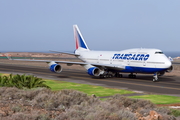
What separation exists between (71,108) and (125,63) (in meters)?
26.1

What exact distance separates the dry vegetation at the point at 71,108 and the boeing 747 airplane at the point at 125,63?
1929 cm

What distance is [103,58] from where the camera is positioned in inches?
1652

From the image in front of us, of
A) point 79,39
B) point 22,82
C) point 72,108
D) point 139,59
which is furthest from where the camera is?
point 79,39

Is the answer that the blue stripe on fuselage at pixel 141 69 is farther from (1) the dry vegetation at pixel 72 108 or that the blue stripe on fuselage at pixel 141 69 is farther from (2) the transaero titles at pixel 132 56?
(1) the dry vegetation at pixel 72 108

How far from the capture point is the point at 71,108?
12.3 m

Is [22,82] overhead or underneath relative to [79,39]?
underneath

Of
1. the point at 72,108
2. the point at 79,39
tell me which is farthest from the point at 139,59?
the point at 72,108

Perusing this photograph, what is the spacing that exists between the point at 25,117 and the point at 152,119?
5.03 m

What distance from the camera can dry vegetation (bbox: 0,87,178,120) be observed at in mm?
10768

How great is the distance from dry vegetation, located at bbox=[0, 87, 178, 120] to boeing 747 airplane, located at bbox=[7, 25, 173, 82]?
1929cm

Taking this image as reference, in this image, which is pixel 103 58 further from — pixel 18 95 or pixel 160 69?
pixel 18 95

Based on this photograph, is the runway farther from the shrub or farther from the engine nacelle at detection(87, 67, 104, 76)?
the shrub

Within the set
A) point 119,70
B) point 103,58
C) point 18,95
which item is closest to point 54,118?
point 18,95

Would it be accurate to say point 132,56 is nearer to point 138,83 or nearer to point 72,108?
point 138,83
